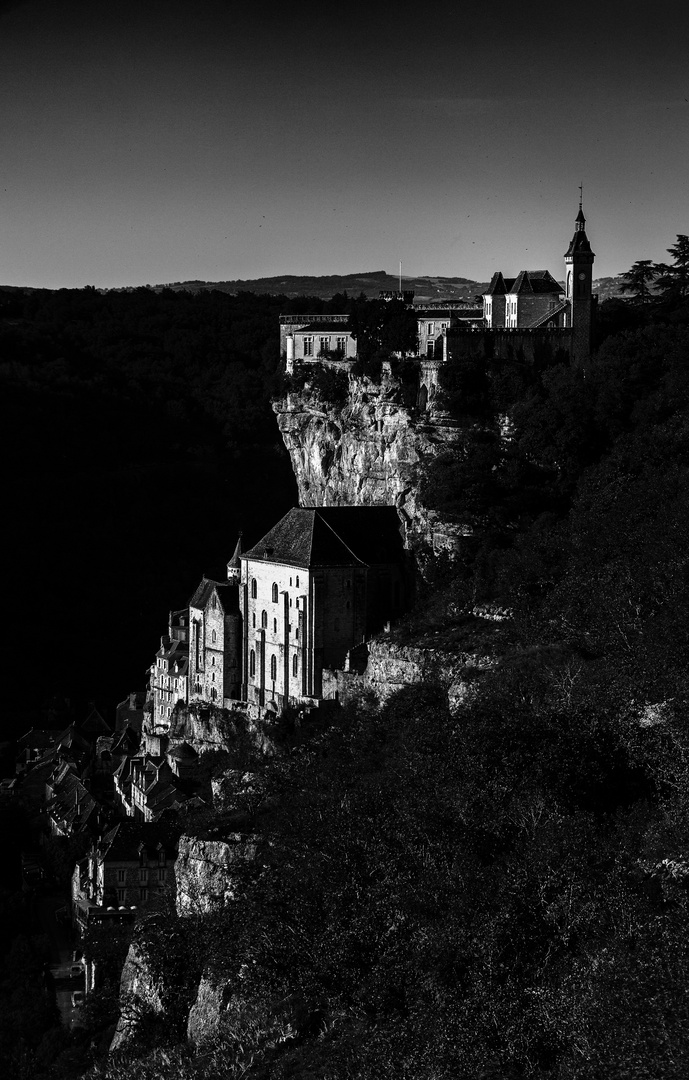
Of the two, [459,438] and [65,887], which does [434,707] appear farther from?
[65,887]

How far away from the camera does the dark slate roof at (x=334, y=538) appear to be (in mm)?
59062

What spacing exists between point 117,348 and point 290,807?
100265 mm

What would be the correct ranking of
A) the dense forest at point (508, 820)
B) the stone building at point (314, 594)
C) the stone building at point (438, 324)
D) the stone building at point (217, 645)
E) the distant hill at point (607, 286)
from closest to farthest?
1. the dense forest at point (508, 820)
2. the stone building at point (314, 594)
3. the stone building at point (217, 645)
4. the stone building at point (438, 324)
5. the distant hill at point (607, 286)

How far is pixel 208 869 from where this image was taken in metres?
46.2

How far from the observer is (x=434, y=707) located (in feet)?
170

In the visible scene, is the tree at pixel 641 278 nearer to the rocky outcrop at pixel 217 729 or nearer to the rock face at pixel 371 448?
the rock face at pixel 371 448

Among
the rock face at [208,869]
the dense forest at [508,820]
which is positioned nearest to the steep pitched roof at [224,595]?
the dense forest at [508,820]

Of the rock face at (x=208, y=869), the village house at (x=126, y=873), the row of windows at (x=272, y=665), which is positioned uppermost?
the row of windows at (x=272, y=665)

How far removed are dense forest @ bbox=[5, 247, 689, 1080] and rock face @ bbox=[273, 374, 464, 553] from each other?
3.54 ft

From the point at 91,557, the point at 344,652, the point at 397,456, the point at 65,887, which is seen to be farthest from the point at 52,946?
the point at 91,557

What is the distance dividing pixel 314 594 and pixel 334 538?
2070 millimetres

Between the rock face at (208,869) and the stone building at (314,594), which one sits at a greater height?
the stone building at (314,594)

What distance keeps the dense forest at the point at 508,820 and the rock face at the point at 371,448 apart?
3.54ft

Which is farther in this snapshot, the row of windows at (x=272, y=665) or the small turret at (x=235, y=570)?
the small turret at (x=235, y=570)
